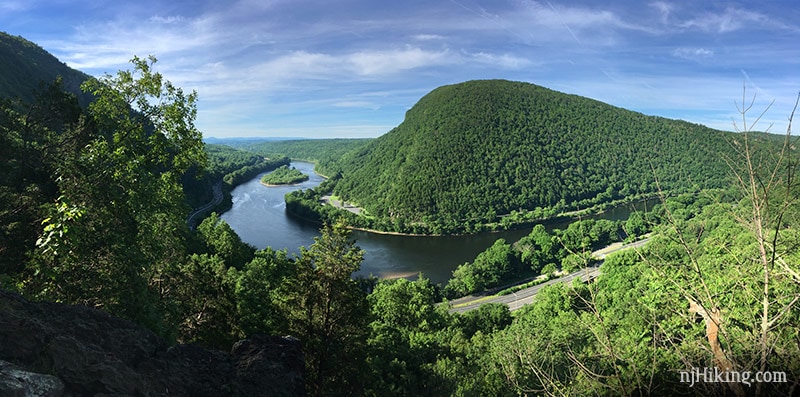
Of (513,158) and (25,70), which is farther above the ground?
(25,70)

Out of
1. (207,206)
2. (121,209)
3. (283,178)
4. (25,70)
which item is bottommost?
(207,206)

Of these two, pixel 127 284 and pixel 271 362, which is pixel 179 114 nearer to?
pixel 127 284

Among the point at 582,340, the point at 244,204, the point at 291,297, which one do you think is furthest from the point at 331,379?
the point at 244,204

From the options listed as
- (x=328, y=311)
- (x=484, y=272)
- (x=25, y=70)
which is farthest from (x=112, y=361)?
(x=25, y=70)

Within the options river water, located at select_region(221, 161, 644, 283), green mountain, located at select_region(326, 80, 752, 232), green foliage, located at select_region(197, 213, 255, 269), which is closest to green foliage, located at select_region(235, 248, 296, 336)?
green foliage, located at select_region(197, 213, 255, 269)

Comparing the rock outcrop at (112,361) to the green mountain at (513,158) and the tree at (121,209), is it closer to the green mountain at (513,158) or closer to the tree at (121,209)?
the tree at (121,209)

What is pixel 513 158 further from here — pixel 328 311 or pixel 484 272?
pixel 328 311

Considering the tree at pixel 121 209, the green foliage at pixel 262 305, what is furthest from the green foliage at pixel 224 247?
the tree at pixel 121 209
